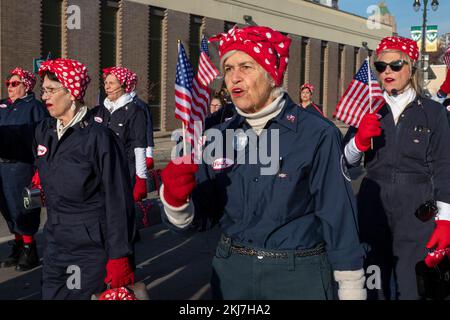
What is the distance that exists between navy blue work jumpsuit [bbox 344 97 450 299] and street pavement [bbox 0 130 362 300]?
5.71 ft

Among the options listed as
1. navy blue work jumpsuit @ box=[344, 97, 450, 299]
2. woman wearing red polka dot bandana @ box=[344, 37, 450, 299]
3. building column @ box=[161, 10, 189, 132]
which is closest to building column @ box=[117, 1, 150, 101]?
building column @ box=[161, 10, 189, 132]

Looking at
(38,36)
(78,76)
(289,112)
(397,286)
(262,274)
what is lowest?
(397,286)

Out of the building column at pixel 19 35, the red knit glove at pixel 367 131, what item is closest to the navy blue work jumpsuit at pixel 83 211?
the red knit glove at pixel 367 131

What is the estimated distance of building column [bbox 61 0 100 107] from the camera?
73.0 ft

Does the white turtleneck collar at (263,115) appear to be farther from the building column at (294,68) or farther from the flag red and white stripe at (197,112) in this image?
the building column at (294,68)

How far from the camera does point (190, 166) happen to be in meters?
2.52

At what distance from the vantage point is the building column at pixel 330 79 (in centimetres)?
4225

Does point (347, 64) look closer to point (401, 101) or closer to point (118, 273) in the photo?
point (401, 101)

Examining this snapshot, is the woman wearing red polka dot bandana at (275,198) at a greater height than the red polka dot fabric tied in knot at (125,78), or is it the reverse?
the red polka dot fabric tied in knot at (125,78)

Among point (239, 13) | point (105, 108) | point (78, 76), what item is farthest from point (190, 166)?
point (239, 13)

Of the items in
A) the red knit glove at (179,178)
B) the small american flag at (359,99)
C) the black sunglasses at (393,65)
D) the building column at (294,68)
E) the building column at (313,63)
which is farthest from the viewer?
the building column at (313,63)

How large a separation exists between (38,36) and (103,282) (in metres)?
18.8

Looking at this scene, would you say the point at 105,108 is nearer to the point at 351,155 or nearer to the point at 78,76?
the point at 78,76
